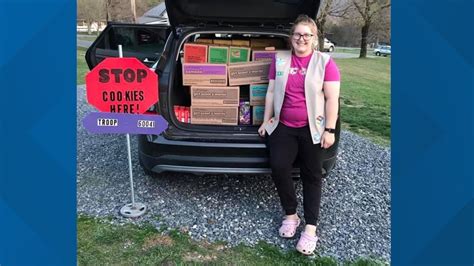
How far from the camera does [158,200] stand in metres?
3.39

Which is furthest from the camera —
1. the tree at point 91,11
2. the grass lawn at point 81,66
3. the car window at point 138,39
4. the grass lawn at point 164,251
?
the tree at point 91,11

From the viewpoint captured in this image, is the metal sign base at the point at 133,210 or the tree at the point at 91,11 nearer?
the metal sign base at the point at 133,210

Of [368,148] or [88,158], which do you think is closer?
[88,158]

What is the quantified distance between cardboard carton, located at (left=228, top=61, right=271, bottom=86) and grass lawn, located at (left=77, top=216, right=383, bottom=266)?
1.39 m

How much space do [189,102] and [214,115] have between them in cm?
42

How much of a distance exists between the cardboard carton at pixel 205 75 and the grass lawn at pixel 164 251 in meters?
1.30

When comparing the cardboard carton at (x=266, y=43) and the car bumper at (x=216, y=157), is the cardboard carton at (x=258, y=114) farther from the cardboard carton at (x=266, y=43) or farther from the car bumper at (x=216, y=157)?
the cardboard carton at (x=266, y=43)

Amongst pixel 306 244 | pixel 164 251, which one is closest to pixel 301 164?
pixel 306 244

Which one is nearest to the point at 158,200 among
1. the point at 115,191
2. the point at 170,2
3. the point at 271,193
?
the point at 115,191

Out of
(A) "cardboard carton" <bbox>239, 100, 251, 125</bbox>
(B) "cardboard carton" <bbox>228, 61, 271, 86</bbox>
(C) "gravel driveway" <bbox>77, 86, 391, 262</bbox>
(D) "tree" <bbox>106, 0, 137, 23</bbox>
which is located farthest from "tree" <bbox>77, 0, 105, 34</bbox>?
(A) "cardboard carton" <bbox>239, 100, 251, 125</bbox>

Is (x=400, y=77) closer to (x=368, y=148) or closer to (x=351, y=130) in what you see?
(x=368, y=148)

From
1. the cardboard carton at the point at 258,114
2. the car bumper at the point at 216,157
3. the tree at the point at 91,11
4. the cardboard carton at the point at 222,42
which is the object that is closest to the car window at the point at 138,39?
the cardboard carton at the point at 222,42

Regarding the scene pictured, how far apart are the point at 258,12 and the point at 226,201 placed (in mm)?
1689

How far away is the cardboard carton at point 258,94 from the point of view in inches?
135
